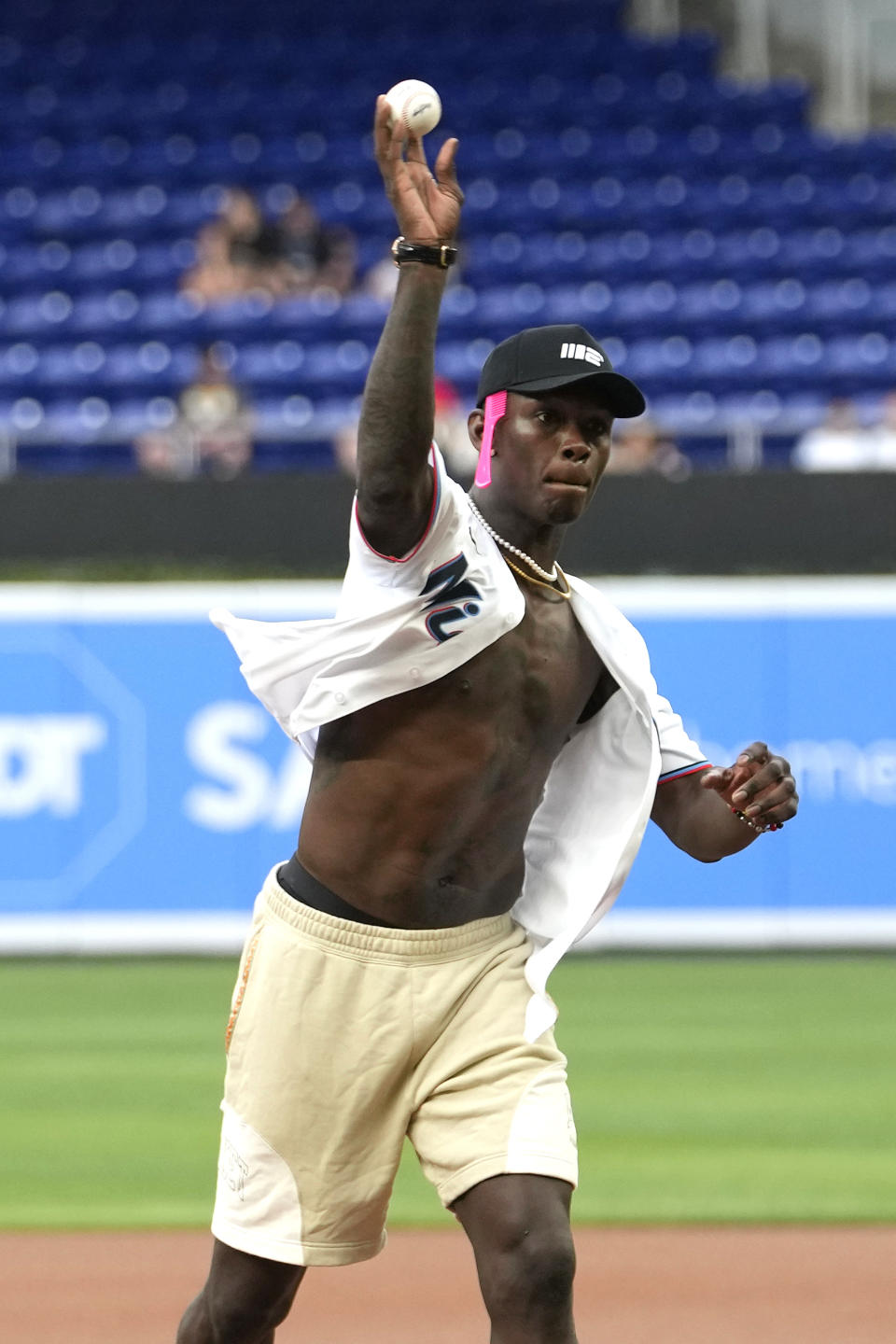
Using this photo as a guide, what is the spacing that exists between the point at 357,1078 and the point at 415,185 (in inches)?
65.5

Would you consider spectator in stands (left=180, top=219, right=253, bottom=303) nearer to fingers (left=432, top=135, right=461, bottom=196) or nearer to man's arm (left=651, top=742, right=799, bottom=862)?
man's arm (left=651, top=742, right=799, bottom=862)

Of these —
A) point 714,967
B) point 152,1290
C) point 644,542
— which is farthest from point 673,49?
point 152,1290

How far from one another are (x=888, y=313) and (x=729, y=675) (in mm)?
6249

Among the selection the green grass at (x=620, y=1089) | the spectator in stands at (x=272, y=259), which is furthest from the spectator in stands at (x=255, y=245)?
the green grass at (x=620, y=1089)

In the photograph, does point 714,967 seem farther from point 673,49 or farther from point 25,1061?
point 673,49

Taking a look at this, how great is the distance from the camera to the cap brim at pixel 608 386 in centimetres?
379

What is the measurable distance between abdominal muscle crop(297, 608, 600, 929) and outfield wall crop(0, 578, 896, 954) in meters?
7.35

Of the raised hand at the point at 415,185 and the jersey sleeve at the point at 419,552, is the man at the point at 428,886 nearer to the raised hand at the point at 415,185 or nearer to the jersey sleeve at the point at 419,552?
the jersey sleeve at the point at 419,552

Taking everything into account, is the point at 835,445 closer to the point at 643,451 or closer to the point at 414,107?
the point at 643,451

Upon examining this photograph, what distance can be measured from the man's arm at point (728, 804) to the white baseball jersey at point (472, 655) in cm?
7

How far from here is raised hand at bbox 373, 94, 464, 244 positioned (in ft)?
11.2

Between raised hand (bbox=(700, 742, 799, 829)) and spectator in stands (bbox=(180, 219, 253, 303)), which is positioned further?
spectator in stands (bbox=(180, 219, 253, 303))

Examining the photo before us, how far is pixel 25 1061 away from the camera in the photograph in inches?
344

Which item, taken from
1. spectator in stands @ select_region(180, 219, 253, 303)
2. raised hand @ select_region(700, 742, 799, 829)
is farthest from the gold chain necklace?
spectator in stands @ select_region(180, 219, 253, 303)
